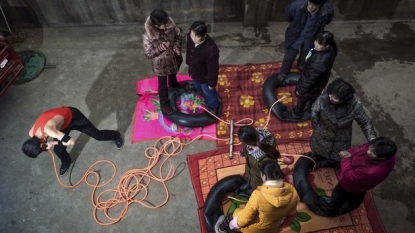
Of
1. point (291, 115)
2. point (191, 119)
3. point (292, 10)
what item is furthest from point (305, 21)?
point (191, 119)

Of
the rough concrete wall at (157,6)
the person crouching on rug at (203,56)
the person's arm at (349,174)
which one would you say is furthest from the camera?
the rough concrete wall at (157,6)

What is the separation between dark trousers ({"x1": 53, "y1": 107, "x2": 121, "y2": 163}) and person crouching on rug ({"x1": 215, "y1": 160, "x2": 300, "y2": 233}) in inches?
97.1

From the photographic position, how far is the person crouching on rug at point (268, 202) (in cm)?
236

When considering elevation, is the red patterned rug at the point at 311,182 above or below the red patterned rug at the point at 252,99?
below

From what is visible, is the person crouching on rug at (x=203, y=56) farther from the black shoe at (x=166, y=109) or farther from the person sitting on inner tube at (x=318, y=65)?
the person sitting on inner tube at (x=318, y=65)

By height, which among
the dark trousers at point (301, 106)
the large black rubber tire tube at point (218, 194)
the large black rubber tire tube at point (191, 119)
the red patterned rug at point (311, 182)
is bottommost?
the red patterned rug at point (311, 182)

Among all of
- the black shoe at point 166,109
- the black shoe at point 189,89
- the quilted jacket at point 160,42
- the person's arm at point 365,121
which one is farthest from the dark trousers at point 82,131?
the person's arm at point 365,121

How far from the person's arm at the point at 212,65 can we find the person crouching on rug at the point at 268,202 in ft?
5.77

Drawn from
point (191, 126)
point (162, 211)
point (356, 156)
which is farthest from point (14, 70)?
point (356, 156)

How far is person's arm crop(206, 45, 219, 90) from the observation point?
375 cm

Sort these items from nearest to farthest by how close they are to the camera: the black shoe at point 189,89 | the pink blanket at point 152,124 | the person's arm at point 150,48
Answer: the person's arm at point 150,48 < the pink blanket at point 152,124 < the black shoe at point 189,89

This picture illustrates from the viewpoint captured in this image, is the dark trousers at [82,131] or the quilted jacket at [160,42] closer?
the quilted jacket at [160,42]

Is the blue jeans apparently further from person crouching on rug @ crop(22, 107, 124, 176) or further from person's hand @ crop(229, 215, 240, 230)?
person's hand @ crop(229, 215, 240, 230)

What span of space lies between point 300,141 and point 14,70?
5.01 meters
